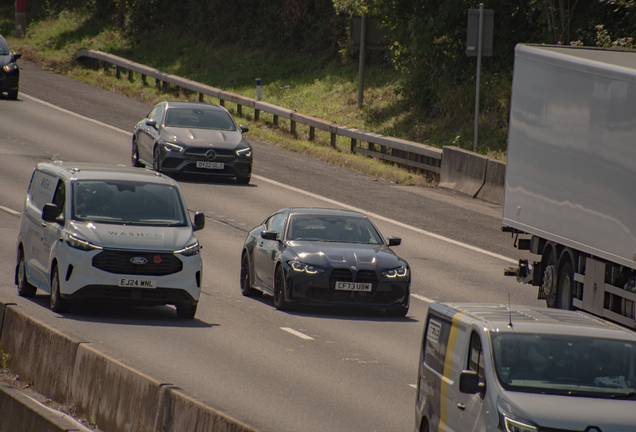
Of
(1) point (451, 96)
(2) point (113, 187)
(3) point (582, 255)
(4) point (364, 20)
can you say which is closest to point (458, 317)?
(3) point (582, 255)

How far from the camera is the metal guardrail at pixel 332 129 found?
1039 inches

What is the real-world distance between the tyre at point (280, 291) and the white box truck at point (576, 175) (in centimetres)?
358

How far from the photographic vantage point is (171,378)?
1023cm

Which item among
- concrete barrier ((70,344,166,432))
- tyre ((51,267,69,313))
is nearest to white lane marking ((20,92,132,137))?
tyre ((51,267,69,313))

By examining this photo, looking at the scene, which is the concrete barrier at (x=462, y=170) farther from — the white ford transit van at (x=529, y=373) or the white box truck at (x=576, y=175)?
the white ford transit van at (x=529, y=373)

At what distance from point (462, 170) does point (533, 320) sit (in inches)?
683

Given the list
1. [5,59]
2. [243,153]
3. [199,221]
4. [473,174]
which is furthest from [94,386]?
[5,59]

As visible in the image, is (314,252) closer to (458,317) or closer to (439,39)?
(458,317)

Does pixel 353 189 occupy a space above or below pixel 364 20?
below

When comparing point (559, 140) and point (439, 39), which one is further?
point (439, 39)

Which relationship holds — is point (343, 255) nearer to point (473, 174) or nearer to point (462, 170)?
point (473, 174)

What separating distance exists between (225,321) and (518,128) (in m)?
5.30

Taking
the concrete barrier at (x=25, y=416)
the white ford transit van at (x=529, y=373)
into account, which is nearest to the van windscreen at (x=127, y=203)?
the concrete barrier at (x=25, y=416)

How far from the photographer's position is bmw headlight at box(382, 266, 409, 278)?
14400 mm
